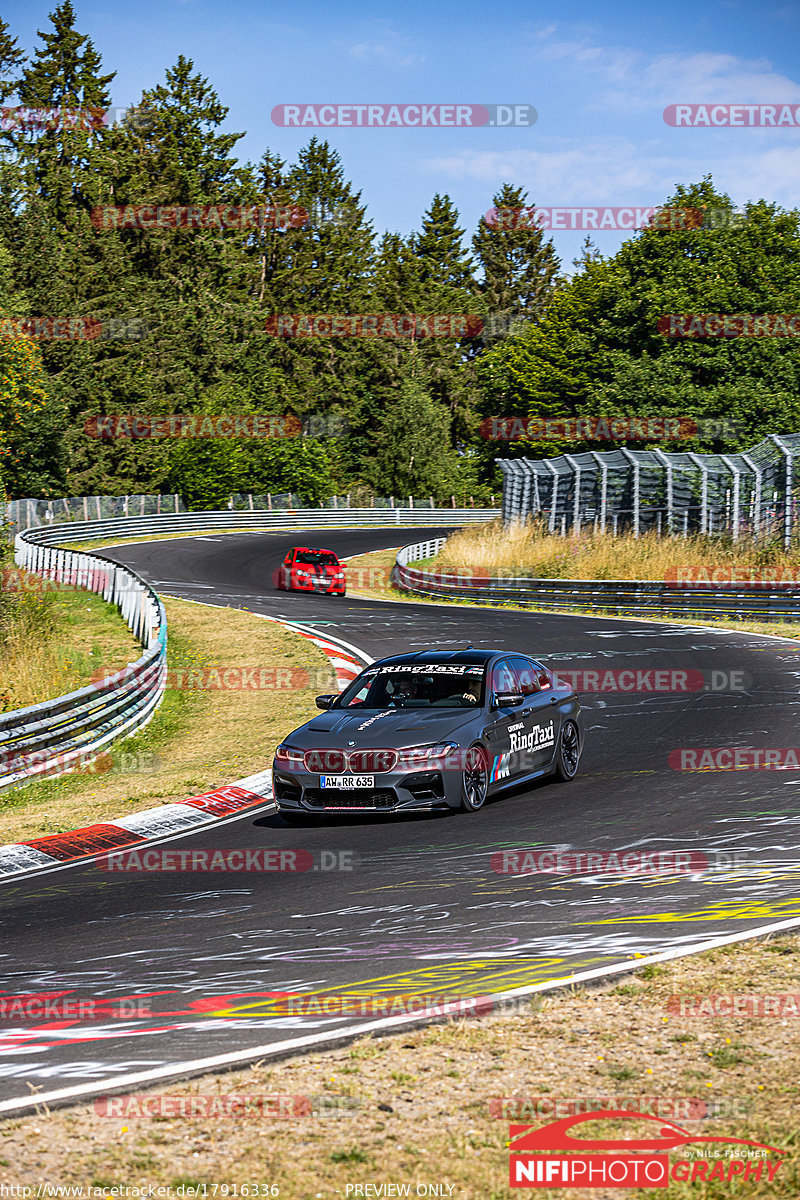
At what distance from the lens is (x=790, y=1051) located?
5.23m

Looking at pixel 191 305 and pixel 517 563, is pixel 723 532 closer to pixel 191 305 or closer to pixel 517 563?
pixel 517 563

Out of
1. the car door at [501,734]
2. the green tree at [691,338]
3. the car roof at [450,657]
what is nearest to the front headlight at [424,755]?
the car door at [501,734]

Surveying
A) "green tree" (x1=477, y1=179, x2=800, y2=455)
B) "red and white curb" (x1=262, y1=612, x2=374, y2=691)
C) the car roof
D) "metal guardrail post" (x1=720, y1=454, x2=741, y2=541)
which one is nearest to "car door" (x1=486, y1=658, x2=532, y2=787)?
the car roof

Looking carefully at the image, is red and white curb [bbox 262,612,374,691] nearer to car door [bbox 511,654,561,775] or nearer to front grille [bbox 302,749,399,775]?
car door [bbox 511,654,561,775]

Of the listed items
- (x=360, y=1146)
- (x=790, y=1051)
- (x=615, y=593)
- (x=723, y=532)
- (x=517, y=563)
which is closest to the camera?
(x=360, y=1146)

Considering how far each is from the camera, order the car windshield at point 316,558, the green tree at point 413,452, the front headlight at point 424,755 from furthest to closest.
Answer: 1. the green tree at point 413,452
2. the car windshield at point 316,558
3. the front headlight at point 424,755

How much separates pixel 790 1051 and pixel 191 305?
83.4 metres

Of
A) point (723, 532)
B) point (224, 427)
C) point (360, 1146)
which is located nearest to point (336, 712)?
point (360, 1146)

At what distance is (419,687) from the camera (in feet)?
40.5

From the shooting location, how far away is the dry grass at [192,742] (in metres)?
12.9

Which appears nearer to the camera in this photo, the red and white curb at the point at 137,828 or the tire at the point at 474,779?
the red and white curb at the point at 137,828

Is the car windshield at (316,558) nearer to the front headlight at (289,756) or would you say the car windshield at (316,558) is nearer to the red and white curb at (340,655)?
the red and white curb at (340,655)

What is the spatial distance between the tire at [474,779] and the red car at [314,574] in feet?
89.3

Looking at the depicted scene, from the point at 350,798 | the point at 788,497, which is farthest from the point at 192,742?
the point at 788,497
